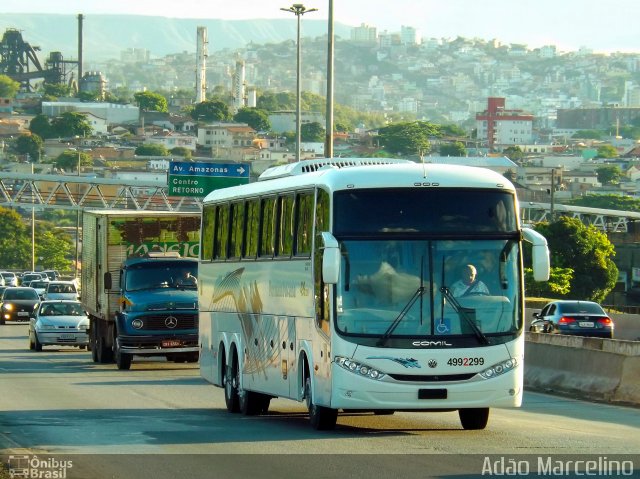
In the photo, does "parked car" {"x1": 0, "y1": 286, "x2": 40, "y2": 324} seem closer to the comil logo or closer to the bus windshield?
the bus windshield

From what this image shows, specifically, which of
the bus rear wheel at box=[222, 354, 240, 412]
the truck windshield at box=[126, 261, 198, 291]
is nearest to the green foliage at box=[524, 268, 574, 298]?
the truck windshield at box=[126, 261, 198, 291]

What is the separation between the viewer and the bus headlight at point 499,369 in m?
17.4

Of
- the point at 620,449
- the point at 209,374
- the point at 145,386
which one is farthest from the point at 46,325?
the point at 620,449

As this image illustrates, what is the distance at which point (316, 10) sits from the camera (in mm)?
55969

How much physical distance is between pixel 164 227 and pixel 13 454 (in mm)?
19541

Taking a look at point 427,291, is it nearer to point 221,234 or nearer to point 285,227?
point 285,227

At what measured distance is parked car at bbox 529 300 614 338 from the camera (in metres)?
42.5

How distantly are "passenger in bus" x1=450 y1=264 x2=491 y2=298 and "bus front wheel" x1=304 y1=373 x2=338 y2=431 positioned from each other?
1.95m

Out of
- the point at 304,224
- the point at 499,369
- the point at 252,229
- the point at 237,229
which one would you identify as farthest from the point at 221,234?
the point at 499,369

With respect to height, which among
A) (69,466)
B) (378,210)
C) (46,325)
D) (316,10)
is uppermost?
(316,10)

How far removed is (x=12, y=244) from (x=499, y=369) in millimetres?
141377

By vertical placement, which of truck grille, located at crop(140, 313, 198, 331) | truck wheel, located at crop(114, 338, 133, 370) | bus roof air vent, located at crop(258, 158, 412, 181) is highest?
bus roof air vent, located at crop(258, 158, 412, 181)

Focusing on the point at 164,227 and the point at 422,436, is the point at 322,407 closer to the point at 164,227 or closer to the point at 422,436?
the point at 422,436

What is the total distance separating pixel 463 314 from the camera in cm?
1745
